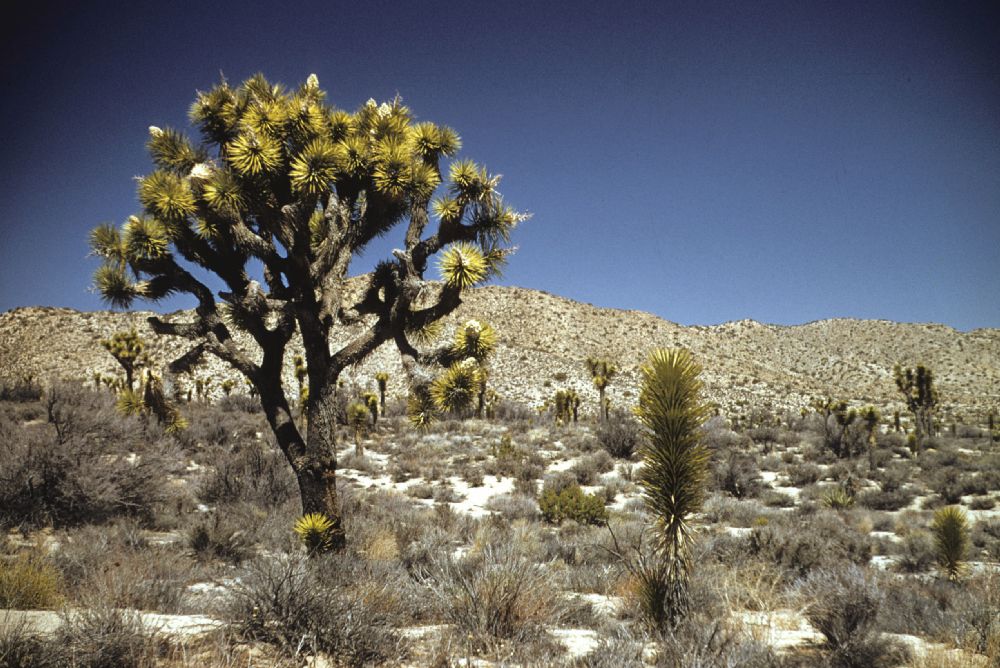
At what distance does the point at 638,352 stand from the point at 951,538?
54021 millimetres

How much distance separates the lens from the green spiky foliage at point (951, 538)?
634cm

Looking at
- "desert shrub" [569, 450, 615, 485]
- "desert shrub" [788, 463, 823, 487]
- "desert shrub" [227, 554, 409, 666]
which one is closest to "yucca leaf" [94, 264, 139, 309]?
"desert shrub" [227, 554, 409, 666]

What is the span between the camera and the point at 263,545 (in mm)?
7711

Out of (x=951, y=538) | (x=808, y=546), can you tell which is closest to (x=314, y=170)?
(x=808, y=546)

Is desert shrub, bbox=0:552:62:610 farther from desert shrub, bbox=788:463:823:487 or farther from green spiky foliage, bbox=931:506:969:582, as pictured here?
desert shrub, bbox=788:463:823:487

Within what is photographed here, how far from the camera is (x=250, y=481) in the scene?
35.1 feet

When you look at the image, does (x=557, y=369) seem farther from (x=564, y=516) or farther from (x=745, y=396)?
(x=564, y=516)

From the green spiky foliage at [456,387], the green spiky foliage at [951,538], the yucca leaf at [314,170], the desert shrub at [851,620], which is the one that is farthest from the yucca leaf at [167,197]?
the green spiky foliage at [951,538]

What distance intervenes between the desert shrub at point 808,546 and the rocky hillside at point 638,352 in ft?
92.7

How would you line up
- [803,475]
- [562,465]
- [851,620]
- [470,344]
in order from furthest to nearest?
[562,465] → [803,475] → [470,344] → [851,620]

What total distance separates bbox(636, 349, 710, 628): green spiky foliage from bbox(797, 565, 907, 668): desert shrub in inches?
64.7

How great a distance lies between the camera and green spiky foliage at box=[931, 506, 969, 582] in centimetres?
634

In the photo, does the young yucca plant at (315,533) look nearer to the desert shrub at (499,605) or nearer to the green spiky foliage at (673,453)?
the desert shrub at (499,605)

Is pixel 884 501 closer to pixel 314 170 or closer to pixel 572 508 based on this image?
pixel 572 508
